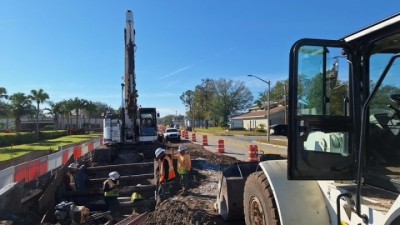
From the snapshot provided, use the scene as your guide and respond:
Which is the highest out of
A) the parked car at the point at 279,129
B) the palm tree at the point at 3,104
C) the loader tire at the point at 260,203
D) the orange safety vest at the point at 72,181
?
the palm tree at the point at 3,104

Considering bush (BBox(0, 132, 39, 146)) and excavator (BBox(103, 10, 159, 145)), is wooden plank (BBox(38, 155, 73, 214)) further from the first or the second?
bush (BBox(0, 132, 39, 146))

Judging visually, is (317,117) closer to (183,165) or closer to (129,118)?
(183,165)

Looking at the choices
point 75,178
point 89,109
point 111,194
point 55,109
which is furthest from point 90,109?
point 111,194

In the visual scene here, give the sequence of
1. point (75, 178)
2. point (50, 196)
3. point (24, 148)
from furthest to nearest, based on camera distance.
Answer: point (24, 148), point (75, 178), point (50, 196)

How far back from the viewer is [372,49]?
3.84 m

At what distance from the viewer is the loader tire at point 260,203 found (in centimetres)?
464

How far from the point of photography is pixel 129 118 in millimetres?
25141

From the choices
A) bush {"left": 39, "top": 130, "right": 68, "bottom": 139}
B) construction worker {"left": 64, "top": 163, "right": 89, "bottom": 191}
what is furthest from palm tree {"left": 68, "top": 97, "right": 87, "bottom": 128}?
construction worker {"left": 64, "top": 163, "right": 89, "bottom": 191}

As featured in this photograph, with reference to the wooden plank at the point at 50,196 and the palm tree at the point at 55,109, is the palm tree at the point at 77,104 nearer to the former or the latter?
the palm tree at the point at 55,109

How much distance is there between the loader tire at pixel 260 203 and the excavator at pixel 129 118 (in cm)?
1905

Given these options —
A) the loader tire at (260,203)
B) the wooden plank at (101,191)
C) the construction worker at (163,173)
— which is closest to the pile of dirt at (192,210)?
the construction worker at (163,173)

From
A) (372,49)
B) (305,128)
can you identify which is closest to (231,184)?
(305,128)

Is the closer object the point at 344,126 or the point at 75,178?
the point at 344,126

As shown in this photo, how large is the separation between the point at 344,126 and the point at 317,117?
26cm
